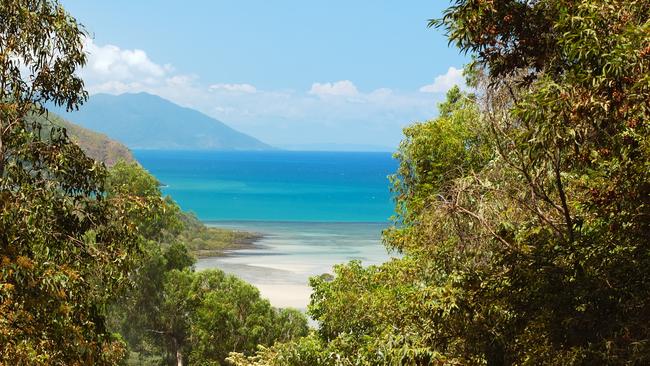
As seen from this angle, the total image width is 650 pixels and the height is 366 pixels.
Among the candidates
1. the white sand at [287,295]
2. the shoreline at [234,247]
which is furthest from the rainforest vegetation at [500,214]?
the shoreline at [234,247]

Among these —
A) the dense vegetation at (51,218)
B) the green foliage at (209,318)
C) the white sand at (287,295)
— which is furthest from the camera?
the white sand at (287,295)

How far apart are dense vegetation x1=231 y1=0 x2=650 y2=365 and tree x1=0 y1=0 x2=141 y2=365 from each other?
184 inches

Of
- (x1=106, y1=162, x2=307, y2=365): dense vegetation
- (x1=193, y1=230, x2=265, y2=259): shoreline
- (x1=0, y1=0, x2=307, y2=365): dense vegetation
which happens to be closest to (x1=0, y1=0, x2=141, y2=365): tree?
(x1=0, y1=0, x2=307, y2=365): dense vegetation

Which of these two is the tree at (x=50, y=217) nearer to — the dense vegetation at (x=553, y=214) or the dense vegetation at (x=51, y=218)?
the dense vegetation at (x=51, y=218)

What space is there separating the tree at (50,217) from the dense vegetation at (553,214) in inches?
184

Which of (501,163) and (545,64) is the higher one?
(545,64)

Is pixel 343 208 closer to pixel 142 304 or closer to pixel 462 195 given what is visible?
pixel 142 304

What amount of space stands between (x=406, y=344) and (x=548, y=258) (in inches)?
85.3

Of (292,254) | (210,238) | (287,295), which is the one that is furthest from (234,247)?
(287,295)

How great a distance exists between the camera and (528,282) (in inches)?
360

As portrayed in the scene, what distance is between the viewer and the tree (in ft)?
32.6

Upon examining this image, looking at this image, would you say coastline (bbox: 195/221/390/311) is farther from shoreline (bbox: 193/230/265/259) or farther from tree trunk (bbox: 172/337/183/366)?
tree trunk (bbox: 172/337/183/366)

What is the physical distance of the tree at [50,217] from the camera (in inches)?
391

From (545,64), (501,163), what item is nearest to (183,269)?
(501,163)
